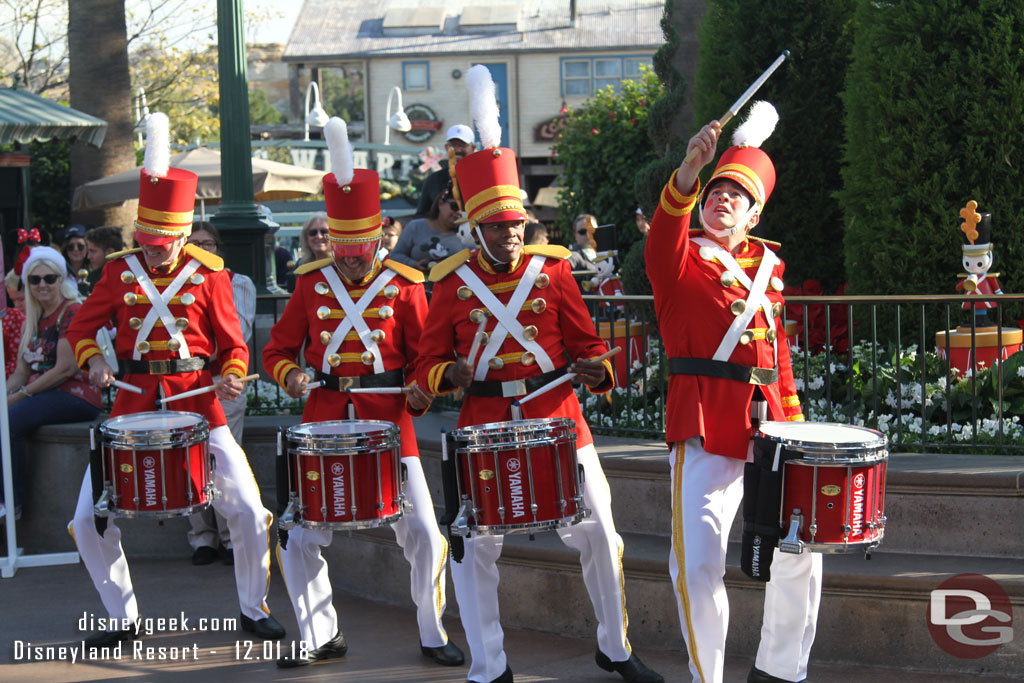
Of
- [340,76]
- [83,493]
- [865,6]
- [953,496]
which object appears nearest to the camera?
[953,496]

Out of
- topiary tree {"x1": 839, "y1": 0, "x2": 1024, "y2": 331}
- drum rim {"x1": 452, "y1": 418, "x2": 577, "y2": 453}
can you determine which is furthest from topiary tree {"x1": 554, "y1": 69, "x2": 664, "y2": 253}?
drum rim {"x1": 452, "y1": 418, "x2": 577, "y2": 453}

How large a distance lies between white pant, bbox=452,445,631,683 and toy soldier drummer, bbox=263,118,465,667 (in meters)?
0.52

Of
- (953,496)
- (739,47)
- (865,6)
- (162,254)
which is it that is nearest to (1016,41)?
(865,6)

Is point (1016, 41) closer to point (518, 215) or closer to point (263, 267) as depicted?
point (518, 215)

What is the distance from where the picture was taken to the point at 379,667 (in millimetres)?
6258

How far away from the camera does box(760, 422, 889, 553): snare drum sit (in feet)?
15.6

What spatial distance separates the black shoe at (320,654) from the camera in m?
6.27

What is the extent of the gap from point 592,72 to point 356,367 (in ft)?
134

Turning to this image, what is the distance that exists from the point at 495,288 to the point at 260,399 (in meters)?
4.31

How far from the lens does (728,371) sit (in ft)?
17.2

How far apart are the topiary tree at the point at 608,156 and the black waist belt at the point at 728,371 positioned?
402 inches

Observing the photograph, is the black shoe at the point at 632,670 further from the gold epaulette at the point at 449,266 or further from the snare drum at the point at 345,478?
the gold epaulette at the point at 449,266

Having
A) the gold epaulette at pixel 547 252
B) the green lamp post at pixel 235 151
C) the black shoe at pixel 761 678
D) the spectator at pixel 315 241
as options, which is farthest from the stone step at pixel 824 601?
the green lamp post at pixel 235 151

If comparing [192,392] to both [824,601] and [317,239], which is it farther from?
[824,601]
